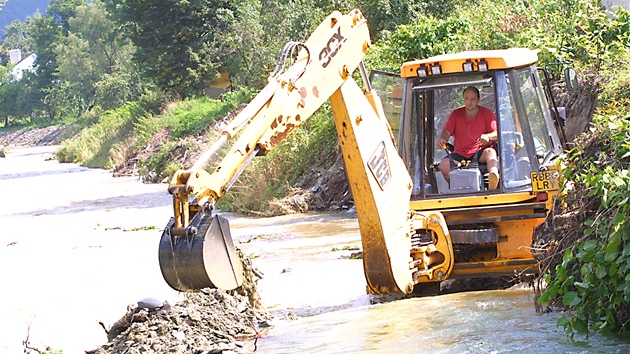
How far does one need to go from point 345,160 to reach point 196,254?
7.13ft

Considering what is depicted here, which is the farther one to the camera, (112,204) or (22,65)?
(22,65)

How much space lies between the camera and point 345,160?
8.57m

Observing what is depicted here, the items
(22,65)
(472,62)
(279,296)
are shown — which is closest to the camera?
(472,62)

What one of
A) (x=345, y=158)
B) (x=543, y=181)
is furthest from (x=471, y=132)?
(x=345, y=158)

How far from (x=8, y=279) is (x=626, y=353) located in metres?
11.0

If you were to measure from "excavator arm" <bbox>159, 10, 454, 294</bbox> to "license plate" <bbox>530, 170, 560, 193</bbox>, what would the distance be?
127 cm

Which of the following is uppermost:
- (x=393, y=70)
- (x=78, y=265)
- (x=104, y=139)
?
(x=104, y=139)

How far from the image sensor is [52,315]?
11641 mm

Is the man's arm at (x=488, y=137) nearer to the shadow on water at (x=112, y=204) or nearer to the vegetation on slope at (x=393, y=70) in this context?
the vegetation on slope at (x=393, y=70)

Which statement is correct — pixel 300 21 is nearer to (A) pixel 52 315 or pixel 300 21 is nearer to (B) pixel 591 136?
(A) pixel 52 315

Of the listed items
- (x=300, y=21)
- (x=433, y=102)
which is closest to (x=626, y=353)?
(x=433, y=102)

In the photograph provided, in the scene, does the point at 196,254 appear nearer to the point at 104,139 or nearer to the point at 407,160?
the point at 407,160

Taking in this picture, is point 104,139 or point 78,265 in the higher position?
point 104,139

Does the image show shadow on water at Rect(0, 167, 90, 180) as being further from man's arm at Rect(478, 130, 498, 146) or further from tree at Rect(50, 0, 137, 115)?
man's arm at Rect(478, 130, 498, 146)
